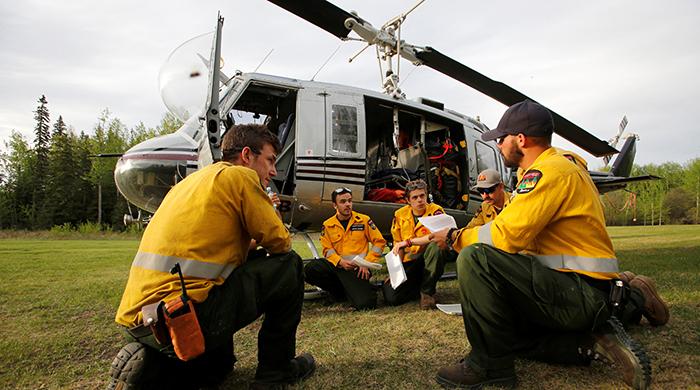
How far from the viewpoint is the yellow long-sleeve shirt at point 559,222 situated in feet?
6.70

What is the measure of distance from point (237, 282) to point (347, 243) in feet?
9.37

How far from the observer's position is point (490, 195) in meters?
4.77

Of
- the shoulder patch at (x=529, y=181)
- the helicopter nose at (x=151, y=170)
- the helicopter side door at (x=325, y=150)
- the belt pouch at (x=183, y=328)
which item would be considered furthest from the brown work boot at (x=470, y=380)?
the helicopter nose at (x=151, y=170)

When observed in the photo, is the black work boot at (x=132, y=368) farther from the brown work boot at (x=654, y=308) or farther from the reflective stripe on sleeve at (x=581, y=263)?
the brown work boot at (x=654, y=308)

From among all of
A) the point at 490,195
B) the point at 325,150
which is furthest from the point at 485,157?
the point at 325,150

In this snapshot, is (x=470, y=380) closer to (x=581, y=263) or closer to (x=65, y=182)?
(x=581, y=263)

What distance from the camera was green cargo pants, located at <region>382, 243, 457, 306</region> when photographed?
4043mm

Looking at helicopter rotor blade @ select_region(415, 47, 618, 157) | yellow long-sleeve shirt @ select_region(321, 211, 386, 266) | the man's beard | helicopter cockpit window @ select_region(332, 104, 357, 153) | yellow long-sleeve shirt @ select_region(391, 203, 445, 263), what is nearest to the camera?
the man's beard

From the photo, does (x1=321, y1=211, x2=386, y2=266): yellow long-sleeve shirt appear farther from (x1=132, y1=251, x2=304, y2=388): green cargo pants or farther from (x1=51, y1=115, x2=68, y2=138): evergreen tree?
(x1=51, y1=115, x2=68, y2=138): evergreen tree

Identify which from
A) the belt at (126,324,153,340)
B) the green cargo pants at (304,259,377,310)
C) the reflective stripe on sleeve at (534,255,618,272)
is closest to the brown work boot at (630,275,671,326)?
the reflective stripe on sleeve at (534,255,618,272)

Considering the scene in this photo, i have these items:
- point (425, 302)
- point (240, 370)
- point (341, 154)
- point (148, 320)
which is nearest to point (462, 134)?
point (341, 154)

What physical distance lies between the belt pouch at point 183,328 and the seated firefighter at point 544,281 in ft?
4.44

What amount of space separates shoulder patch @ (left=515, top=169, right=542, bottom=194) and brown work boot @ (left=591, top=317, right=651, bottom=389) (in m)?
0.87

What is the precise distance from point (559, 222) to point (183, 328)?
2006 millimetres
